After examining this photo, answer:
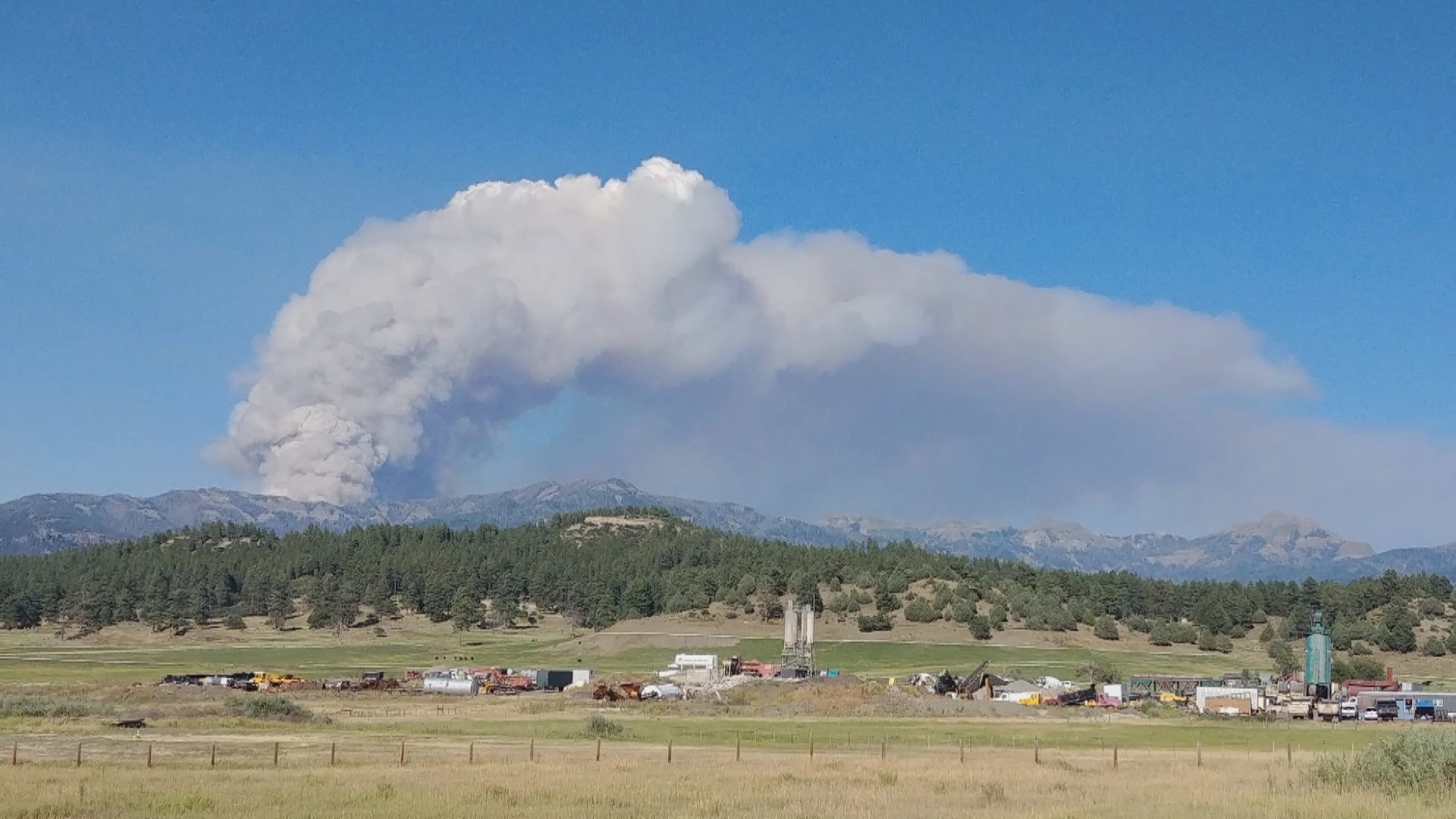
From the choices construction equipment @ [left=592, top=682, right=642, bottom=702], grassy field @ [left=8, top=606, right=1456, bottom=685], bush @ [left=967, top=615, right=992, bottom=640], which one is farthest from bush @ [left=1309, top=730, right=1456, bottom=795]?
bush @ [left=967, top=615, right=992, bottom=640]

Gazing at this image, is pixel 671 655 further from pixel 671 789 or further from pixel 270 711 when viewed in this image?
pixel 671 789

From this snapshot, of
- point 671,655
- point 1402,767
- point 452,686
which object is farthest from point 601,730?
point 671,655

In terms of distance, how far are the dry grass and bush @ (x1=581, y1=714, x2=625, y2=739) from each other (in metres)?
18.4

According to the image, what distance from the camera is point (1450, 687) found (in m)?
139

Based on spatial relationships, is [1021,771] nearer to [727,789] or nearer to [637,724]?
[727,789]

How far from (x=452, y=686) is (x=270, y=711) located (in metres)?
37.2

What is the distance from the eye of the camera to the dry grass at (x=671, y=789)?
1368 inches

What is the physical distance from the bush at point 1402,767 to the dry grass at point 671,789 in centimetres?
121

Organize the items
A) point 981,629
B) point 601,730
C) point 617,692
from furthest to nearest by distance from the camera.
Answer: point 981,629 < point 617,692 < point 601,730

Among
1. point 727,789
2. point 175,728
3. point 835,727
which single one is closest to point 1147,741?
point 835,727

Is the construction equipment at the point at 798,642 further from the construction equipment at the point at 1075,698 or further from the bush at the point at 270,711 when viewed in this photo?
the bush at the point at 270,711

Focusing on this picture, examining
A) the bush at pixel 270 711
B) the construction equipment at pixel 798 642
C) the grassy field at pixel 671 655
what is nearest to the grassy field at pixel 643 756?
the bush at pixel 270 711

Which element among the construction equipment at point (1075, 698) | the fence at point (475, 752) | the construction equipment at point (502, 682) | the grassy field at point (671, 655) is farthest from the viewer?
the grassy field at point (671, 655)

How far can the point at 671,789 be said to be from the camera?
40031 millimetres
